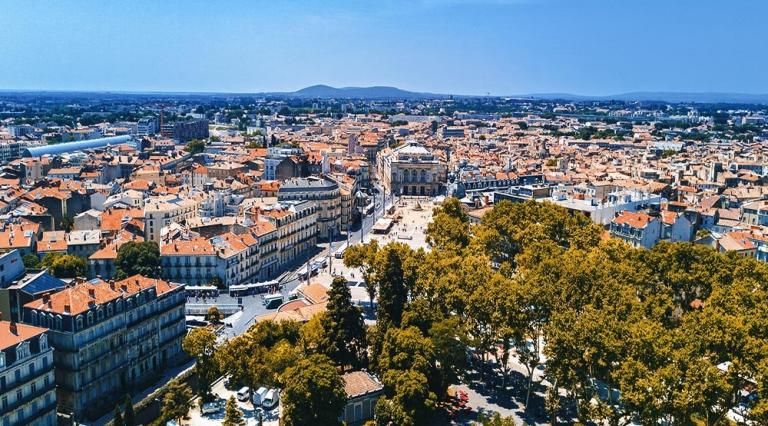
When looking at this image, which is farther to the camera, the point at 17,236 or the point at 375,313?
the point at 17,236

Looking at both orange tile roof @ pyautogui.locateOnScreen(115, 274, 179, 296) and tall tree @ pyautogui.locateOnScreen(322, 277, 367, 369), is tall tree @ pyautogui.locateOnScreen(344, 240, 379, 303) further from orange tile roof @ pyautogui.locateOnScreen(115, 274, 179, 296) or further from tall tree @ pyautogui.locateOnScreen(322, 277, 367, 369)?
orange tile roof @ pyautogui.locateOnScreen(115, 274, 179, 296)

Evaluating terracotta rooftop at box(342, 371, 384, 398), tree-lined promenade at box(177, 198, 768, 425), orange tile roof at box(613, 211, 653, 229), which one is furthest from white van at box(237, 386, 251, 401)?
orange tile roof at box(613, 211, 653, 229)

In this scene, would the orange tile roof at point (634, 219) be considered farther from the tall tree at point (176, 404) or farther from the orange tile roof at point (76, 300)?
the orange tile roof at point (76, 300)

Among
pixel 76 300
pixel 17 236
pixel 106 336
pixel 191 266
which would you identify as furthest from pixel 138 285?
pixel 17 236

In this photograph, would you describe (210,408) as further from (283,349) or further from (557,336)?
(557,336)

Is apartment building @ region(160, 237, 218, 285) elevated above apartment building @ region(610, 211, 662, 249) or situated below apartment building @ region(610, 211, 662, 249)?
below

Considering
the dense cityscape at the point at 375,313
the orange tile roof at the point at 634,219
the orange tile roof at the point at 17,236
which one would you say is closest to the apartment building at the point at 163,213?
the dense cityscape at the point at 375,313
